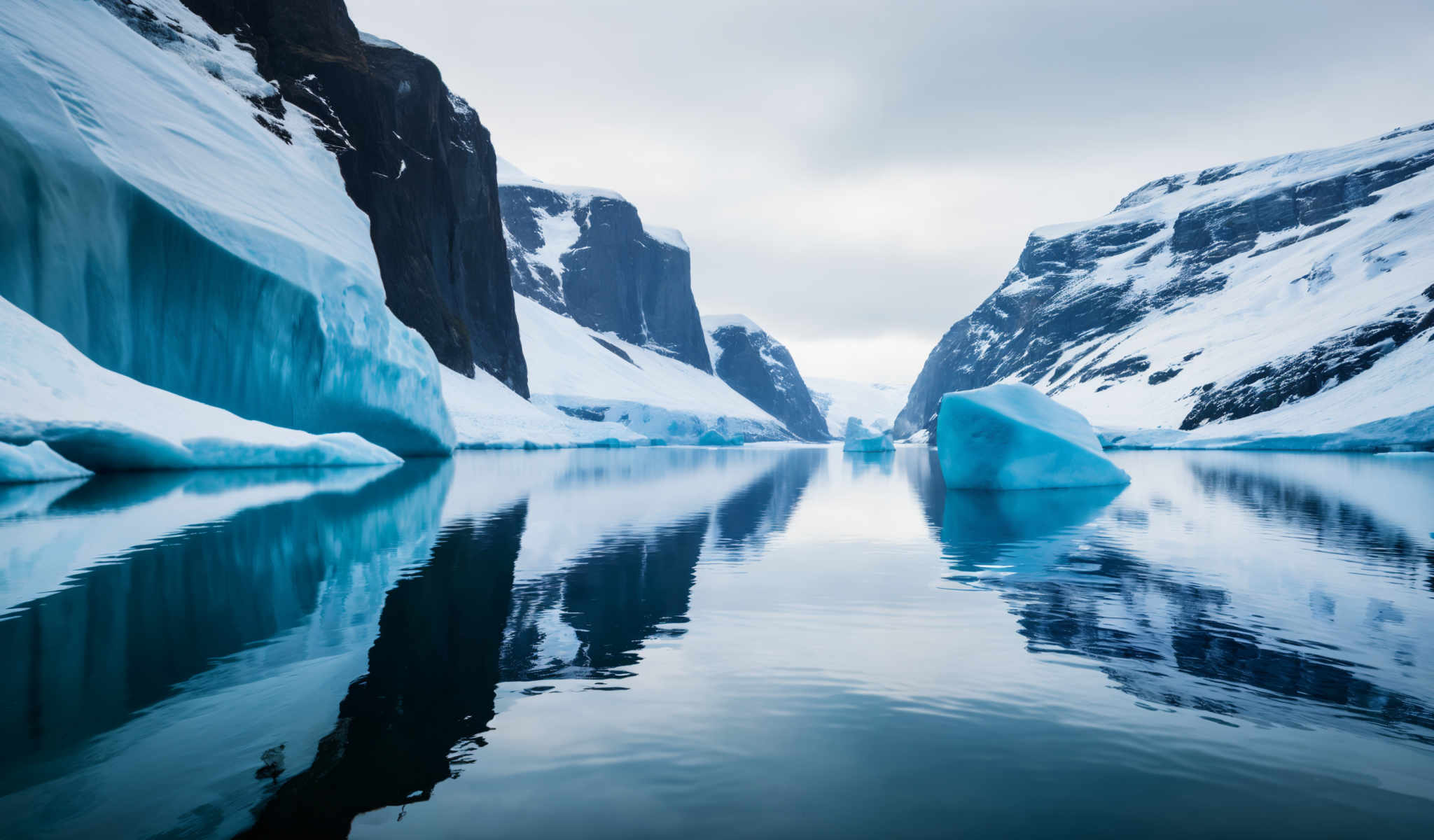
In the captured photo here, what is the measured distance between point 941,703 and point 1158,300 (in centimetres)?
14108

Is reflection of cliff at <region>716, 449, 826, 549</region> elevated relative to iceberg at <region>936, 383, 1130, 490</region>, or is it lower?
lower

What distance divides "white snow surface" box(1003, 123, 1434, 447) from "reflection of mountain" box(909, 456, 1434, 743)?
157 ft

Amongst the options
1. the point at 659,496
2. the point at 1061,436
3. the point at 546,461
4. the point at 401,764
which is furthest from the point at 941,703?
the point at 546,461

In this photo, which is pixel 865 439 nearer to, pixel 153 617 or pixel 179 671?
pixel 153 617

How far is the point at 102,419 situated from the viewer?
14562 millimetres

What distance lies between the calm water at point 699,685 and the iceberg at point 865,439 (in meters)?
48.3

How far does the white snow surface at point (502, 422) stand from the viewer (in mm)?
45281

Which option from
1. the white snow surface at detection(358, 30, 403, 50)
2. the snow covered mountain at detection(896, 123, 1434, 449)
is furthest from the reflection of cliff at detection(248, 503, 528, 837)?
the white snow surface at detection(358, 30, 403, 50)

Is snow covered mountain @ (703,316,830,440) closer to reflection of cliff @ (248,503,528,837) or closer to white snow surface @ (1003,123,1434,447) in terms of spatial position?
white snow surface @ (1003,123,1434,447)

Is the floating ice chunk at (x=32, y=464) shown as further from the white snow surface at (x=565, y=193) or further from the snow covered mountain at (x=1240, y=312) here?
the white snow surface at (x=565, y=193)

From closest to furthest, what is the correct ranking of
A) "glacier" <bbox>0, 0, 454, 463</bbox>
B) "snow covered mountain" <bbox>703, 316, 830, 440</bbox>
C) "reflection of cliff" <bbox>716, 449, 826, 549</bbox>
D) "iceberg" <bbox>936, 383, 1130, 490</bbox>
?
"reflection of cliff" <bbox>716, 449, 826, 549</bbox> → "glacier" <bbox>0, 0, 454, 463</bbox> → "iceberg" <bbox>936, 383, 1130, 490</bbox> → "snow covered mountain" <bbox>703, 316, 830, 440</bbox>

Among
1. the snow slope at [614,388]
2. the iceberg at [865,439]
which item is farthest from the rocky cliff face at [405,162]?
the iceberg at [865,439]

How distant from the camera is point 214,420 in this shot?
725 inches

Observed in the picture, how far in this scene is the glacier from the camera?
18.6 meters
